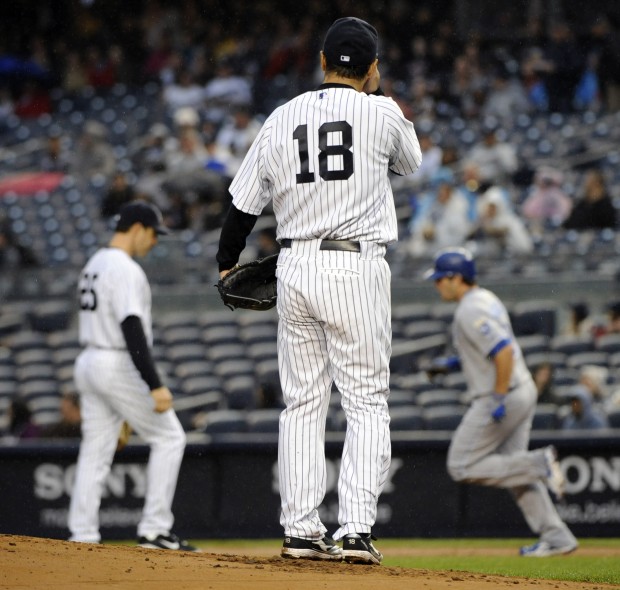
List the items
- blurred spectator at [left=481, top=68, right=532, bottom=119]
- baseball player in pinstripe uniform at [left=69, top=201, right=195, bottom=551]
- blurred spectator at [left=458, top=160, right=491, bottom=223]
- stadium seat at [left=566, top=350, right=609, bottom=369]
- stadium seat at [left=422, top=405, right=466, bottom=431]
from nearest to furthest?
baseball player in pinstripe uniform at [left=69, top=201, right=195, bottom=551] < stadium seat at [left=422, top=405, right=466, bottom=431] < stadium seat at [left=566, top=350, right=609, bottom=369] < blurred spectator at [left=458, top=160, right=491, bottom=223] < blurred spectator at [left=481, top=68, right=532, bottom=119]

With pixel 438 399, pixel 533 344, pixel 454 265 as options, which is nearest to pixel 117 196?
pixel 438 399

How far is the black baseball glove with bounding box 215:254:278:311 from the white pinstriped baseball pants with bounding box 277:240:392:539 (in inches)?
9.3

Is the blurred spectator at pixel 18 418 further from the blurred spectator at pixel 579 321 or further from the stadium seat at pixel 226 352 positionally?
the blurred spectator at pixel 579 321

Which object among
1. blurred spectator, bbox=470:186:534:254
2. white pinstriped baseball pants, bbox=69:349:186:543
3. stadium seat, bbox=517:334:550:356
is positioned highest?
blurred spectator, bbox=470:186:534:254

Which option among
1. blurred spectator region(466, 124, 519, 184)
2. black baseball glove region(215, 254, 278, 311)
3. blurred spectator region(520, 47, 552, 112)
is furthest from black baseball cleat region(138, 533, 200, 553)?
blurred spectator region(520, 47, 552, 112)

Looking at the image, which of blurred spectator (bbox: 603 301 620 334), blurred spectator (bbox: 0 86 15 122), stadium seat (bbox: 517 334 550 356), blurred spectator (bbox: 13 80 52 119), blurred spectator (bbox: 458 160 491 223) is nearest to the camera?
stadium seat (bbox: 517 334 550 356)

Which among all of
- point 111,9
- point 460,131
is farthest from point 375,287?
point 111,9

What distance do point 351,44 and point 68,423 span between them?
6472 mm

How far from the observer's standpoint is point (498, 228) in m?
13.4

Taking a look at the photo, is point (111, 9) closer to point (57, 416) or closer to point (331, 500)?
point (57, 416)

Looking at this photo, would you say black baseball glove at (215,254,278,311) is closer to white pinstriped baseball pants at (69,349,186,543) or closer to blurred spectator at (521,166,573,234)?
white pinstriped baseball pants at (69,349,186,543)

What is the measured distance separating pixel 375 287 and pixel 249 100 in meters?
13.3

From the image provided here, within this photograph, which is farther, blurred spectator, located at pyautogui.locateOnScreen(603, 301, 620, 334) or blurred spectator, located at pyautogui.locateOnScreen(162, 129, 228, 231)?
blurred spectator, located at pyautogui.locateOnScreen(162, 129, 228, 231)

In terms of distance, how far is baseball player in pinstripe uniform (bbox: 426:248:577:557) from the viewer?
821 centimetres
